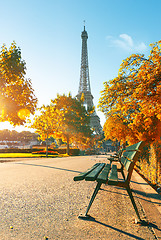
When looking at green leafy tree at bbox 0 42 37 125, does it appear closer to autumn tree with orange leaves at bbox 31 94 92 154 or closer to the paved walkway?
autumn tree with orange leaves at bbox 31 94 92 154

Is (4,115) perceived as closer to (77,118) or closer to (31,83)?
(31,83)

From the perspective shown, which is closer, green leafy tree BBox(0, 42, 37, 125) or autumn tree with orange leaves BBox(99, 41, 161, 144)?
autumn tree with orange leaves BBox(99, 41, 161, 144)

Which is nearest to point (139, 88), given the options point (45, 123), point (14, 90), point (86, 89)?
point (14, 90)

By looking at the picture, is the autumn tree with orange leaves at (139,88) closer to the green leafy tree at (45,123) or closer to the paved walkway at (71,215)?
the paved walkway at (71,215)

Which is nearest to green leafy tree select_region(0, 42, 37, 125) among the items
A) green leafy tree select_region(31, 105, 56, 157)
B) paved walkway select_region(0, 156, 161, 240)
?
green leafy tree select_region(31, 105, 56, 157)

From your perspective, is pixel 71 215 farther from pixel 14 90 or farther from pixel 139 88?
pixel 14 90

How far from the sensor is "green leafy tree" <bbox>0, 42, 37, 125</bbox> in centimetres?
1619

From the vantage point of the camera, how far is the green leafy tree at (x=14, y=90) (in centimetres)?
1619

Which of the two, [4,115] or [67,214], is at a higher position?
[4,115]

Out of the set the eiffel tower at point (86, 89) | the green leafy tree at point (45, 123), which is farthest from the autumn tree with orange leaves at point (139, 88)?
the eiffel tower at point (86, 89)

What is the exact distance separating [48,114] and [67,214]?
24489 millimetres

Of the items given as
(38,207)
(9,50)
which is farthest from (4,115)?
(38,207)

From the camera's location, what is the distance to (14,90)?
17203 mm

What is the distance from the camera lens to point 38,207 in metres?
3.54
